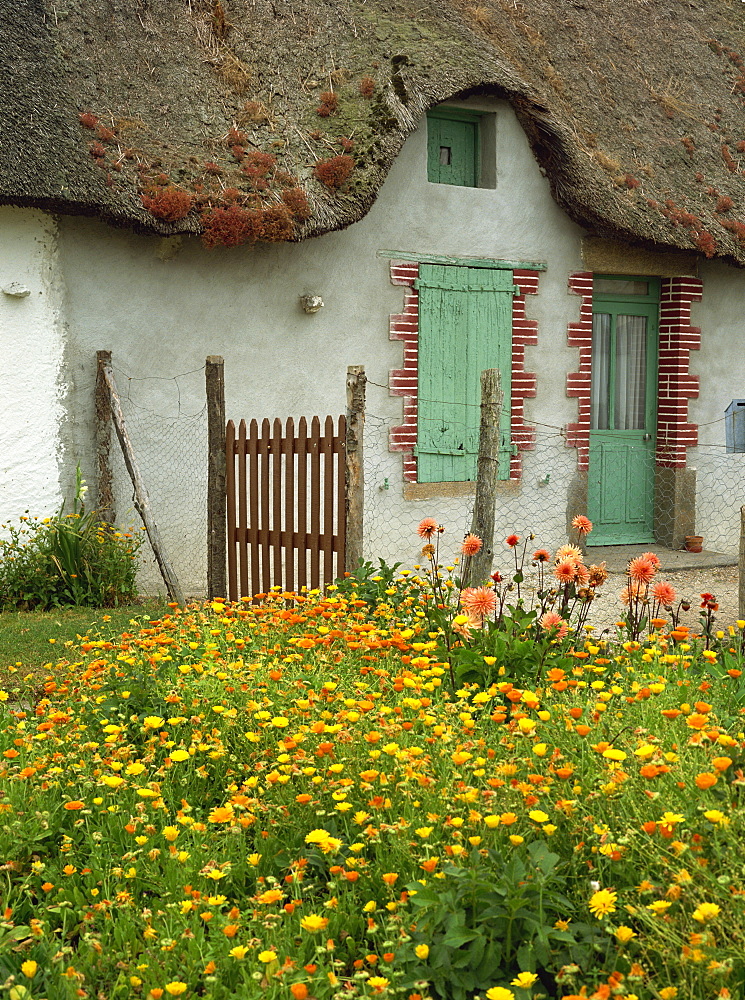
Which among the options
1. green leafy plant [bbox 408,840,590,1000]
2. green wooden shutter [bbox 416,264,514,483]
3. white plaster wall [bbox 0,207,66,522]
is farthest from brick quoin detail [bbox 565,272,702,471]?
green leafy plant [bbox 408,840,590,1000]

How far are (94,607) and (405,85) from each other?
478cm

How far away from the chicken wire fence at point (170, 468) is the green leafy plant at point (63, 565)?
43 cm

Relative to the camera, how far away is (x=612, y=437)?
1112 cm

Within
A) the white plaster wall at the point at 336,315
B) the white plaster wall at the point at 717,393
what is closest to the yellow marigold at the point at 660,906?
the white plaster wall at the point at 336,315

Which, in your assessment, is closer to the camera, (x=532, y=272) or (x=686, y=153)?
(x=532, y=272)

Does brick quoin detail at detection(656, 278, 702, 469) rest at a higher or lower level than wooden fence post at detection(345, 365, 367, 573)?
higher

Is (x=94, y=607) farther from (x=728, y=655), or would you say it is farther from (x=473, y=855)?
(x=473, y=855)

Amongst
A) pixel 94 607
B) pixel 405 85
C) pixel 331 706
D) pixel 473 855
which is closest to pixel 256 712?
pixel 331 706

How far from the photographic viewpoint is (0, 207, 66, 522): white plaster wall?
26.0 feet

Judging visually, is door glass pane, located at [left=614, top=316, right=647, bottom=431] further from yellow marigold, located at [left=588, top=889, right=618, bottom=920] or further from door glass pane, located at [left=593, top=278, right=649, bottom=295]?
yellow marigold, located at [left=588, top=889, right=618, bottom=920]

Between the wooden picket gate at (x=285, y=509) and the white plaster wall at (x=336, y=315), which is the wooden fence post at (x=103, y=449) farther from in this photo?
the wooden picket gate at (x=285, y=509)

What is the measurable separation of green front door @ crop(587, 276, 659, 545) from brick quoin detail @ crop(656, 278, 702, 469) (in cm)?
11

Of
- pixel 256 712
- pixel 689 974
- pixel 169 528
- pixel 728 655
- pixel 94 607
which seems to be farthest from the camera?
pixel 169 528

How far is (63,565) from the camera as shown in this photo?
786 centimetres
